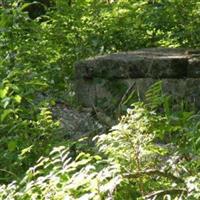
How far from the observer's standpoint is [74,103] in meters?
5.76

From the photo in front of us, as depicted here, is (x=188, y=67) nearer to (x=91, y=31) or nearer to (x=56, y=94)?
(x=56, y=94)

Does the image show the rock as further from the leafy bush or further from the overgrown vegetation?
the leafy bush

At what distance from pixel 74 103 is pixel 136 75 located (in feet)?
2.46

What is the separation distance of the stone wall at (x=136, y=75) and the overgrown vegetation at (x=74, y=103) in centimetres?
28

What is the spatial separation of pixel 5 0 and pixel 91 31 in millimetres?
2347

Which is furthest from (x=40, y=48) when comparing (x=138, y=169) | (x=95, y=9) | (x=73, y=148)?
(x=138, y=169)

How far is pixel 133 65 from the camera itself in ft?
17.9

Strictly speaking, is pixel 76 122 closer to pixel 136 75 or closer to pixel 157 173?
pixel 136 75

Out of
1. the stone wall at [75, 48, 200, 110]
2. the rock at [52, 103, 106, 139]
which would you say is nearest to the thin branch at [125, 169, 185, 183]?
the rock at [52, 103, 106, 139]

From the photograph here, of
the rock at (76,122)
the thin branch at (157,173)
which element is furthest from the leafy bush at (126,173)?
the rock at (76,122)

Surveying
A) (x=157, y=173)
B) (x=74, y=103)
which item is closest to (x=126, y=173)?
(x=157, y=173)

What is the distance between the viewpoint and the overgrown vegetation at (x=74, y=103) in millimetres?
2443

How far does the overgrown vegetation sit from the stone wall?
0.91 feet

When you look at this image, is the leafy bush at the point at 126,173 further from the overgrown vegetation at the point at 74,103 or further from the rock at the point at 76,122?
the rock at the point at 76,122
